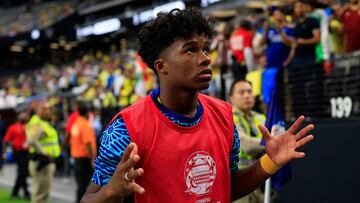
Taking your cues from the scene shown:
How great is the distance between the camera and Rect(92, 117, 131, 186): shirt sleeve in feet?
8.92

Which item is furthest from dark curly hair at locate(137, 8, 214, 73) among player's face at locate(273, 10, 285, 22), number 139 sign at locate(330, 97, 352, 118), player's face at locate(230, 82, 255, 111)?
player's face at locate(273, 10, 285, 22)

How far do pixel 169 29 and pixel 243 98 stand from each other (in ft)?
10.9

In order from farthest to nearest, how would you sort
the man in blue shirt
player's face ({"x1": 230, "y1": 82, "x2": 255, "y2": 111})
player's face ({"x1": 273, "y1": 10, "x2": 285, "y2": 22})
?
player's face ({"x1": 273, "y1": 10, "x2": 285, "y2": 22}) → the man in blue shirt → player's face ({"x1": 230, "y1": 82, "x2": 255, "y2": 111})

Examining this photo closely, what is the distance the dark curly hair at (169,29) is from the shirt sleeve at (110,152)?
0.42 metres

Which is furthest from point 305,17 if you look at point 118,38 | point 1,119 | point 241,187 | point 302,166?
point 118,38

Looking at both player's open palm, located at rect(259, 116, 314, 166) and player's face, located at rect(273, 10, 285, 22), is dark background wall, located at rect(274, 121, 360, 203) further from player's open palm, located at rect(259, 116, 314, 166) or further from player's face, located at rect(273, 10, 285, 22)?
player's face, located at rect(273, 10, 285, 22)

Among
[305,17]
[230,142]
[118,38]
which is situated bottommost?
[230,142]

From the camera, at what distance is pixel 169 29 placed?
285 centimetres

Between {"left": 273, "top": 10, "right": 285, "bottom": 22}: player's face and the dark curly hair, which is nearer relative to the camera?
the dark curly hair

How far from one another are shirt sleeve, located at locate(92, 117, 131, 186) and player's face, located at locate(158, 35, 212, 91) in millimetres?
356

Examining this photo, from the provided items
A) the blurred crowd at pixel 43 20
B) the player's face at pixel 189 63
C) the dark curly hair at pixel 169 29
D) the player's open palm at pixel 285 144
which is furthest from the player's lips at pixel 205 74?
the blurred crowd at pixel 43 20

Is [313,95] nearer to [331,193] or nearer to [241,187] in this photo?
[331,193]

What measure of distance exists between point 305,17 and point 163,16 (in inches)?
254

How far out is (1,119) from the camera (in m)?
19.1
